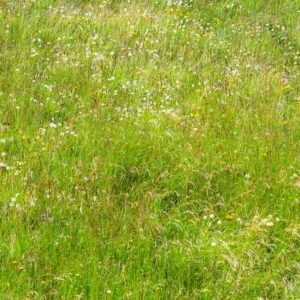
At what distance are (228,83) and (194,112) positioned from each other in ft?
2.93

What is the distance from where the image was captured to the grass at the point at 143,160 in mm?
3799

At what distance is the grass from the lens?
12.5 feet

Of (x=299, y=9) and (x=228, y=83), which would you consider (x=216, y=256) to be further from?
(x=299, y=9)

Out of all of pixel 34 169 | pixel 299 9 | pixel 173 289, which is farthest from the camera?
pixel 299 9

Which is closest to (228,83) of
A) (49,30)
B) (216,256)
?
(49,30)

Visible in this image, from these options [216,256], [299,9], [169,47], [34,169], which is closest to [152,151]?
[34,169]

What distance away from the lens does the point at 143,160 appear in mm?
5094

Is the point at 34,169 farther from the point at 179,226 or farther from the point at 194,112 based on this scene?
the point at 194,112

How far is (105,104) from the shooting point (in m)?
6.08

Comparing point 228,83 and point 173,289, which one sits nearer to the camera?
point 173,289

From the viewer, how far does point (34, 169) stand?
15.6ft

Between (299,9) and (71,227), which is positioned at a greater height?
(299,9)

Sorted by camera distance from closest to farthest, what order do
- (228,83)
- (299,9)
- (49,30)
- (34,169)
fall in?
(34,169) < (228,83) < (49,30) < (299,9)

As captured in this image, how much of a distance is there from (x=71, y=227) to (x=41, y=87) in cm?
263
